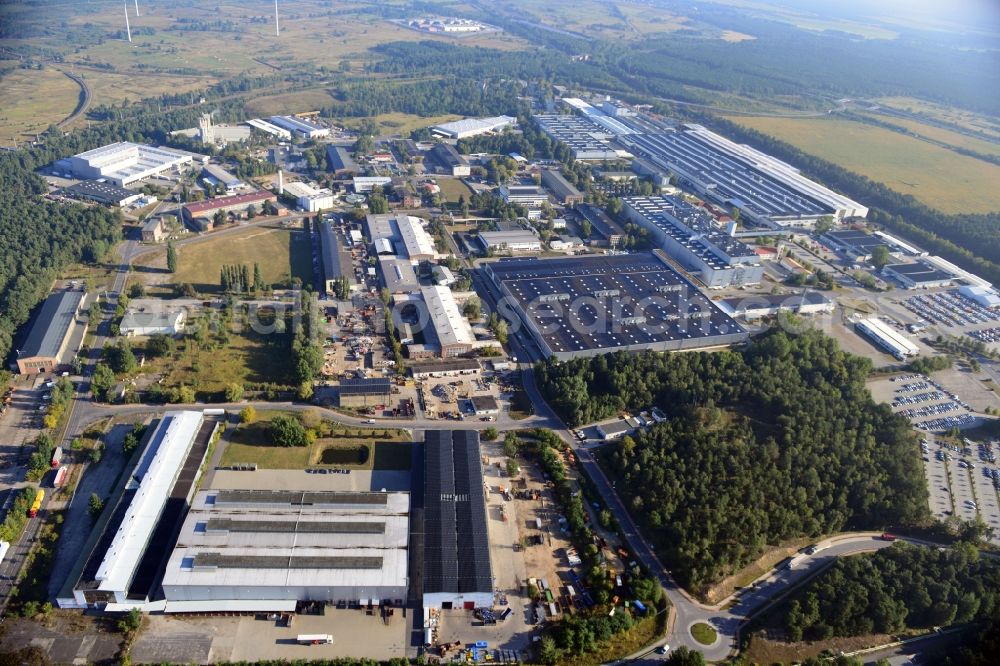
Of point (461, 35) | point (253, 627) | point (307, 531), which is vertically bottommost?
point (253, 627)

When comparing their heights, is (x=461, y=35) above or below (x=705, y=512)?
above

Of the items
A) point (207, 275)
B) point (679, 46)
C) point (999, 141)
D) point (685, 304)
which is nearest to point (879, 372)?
point (685, 304)

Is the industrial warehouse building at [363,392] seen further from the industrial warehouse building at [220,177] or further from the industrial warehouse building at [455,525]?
the industrial warehouse building at [220,177]

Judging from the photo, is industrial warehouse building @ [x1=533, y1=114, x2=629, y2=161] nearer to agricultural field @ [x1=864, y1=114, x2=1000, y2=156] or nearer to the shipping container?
agricultural field @ [x1=864, y1=114, x2=1000, y2=156]

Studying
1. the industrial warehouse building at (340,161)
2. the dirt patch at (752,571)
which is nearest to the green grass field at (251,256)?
the industrial warehouse building at (340,161)

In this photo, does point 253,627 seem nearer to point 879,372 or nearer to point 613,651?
point 613,651

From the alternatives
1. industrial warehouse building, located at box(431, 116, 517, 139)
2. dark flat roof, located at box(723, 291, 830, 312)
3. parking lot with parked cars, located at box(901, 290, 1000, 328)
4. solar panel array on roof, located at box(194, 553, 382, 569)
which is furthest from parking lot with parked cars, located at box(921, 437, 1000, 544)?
industrial warehouse building, located at box(431, 116, 517, 139)

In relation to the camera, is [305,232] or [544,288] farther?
[305,232]
